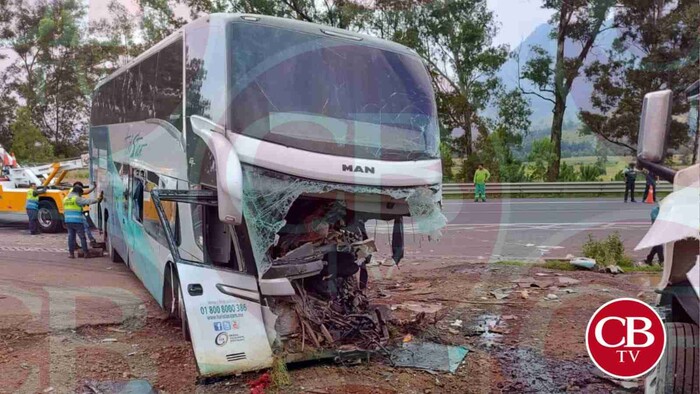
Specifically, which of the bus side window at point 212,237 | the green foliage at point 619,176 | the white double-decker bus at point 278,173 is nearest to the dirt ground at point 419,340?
the white double-decker bus at point 278,173

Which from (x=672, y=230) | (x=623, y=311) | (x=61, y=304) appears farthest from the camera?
(x=61, y=304)

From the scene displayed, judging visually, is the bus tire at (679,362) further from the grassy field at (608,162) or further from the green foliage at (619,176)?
the grassy field at (608,162)

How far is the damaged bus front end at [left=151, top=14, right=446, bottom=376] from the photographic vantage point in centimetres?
518

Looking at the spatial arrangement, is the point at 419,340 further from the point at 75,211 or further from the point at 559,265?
the point at 75,211

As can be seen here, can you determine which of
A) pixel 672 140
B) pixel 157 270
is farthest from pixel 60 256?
pixel 672 140

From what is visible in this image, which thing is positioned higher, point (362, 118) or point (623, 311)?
point (362, 118)

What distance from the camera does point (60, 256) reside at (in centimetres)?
1162

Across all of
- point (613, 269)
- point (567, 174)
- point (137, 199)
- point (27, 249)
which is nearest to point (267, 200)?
point (137, 199)

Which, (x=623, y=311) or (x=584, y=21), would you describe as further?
(x=584, y=21)

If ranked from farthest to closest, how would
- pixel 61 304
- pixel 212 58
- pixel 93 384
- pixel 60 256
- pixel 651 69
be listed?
pixel 651 69 → pixel 60 256 → pixel 61 304 → pixel 212 58 → pixel 93 384

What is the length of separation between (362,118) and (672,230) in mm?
3335

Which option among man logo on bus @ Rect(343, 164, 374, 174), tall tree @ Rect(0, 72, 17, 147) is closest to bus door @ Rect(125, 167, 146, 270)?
man logo on bus @ Rect(343, 164, 374, 174)

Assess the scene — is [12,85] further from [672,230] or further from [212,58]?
[672,230]

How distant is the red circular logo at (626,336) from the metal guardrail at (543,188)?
71.9 ft
